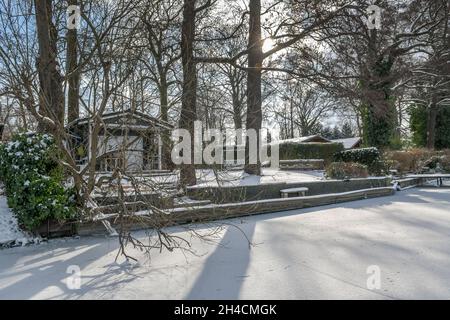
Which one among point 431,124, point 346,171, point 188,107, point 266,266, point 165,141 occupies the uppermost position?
point 431,124

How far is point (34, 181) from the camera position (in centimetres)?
635

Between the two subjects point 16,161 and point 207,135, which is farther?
point 207,135

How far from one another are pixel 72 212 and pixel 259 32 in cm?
981

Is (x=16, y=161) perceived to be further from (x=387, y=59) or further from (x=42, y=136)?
(x=387, y=59)

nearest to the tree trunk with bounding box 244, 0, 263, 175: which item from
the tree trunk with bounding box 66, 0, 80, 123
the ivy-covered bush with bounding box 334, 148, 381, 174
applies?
the ivy-covered bush with bounding box 334, 148, 381, 174

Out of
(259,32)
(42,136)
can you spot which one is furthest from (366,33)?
(42,136)

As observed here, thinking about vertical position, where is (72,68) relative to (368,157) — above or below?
above

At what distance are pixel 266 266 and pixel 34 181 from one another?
396cm

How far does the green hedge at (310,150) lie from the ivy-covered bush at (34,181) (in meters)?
19.6

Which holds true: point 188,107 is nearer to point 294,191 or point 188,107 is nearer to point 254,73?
point 294,191

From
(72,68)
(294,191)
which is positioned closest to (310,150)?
(294,191)

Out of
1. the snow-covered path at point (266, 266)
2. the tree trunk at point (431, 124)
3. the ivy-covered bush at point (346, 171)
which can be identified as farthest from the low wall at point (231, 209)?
the tree trunk at point (431, 124)

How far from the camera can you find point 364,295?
12.0ft

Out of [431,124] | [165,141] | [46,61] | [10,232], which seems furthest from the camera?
[431,124]
